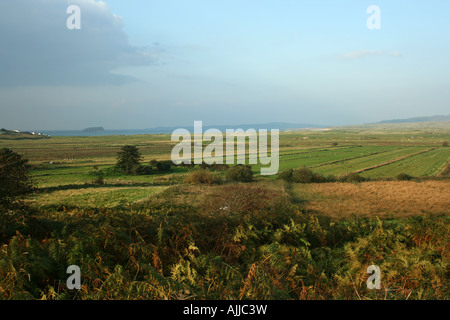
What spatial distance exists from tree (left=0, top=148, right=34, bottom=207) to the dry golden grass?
15410mm

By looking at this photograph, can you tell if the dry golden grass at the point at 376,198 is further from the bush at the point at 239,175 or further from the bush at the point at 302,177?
the bush at the point at 239,175

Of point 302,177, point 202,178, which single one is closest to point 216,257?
point 202,178

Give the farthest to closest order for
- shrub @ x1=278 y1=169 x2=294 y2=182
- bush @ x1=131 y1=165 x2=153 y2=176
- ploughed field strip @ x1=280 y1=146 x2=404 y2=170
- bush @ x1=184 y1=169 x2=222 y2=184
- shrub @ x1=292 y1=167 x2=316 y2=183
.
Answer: ploughed field strip @ x1=280 y1=146 x2=404 y2=170 < bush @ x1=131 y1=165 x2=153 y2=176 < shrub @ x1=278 y1=169 x2=294 y2=182 < shrub @ x1=292 y1=167 x2=316 y2=183 < bush @ x1=184 y1=169 x2=222 y2=184

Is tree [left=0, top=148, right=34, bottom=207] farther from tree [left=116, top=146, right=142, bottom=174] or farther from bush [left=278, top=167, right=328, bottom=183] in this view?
tree [left=116, top=146, right=142, bottom=174]

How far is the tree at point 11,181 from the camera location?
25.6 feet

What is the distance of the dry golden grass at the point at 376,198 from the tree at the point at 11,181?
15410 mm

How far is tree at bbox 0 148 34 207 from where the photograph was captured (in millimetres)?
7809

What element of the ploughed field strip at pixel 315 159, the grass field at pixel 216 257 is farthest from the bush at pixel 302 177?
the grass field at pixel 216 257

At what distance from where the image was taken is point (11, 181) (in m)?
8.02

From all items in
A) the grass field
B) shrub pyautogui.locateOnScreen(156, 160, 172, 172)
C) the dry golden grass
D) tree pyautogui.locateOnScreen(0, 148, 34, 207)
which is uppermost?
tree pyautogui.locateOnScreen(0, 148, 34, 207)

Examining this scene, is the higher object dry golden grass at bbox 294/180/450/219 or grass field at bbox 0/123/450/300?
grass field at bbox 0/123/450/300

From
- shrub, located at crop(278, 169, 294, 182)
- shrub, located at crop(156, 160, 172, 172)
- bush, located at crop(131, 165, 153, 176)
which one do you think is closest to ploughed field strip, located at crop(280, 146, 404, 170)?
shrub, located at crop(278, 169, 294, 182)
